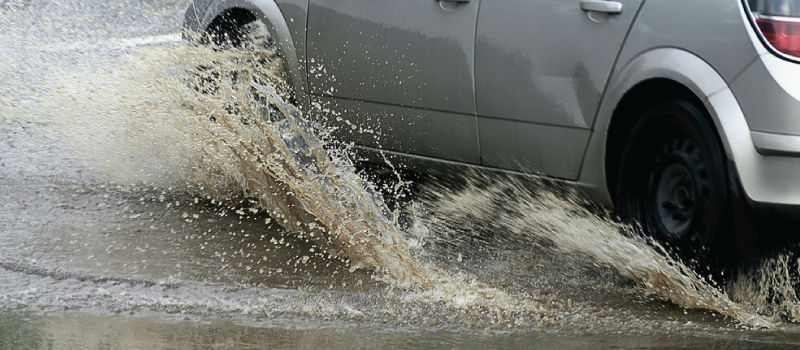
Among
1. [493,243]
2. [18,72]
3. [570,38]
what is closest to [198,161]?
[493,243]

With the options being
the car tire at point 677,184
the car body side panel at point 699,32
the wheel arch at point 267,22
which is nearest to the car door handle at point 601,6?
the car body side panel at point 699,32

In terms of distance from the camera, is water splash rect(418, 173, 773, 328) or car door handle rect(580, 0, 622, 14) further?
car door handle rect(580, 0, 622, 14)

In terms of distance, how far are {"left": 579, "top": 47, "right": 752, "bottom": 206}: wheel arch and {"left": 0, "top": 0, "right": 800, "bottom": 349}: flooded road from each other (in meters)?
0.26

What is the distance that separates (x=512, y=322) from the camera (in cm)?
362

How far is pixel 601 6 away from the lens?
12.7ft

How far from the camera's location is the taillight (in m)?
3.25

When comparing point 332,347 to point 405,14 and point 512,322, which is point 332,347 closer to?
point 512,322

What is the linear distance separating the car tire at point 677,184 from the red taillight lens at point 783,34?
38 cm

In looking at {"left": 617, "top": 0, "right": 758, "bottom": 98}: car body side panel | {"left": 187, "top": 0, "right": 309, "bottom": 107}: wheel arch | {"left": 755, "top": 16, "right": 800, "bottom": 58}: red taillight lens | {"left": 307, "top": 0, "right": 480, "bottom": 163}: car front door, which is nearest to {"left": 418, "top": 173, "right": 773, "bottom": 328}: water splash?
{"left": 307, "top": 0, "right": 480, "bottom": 163}: car front door

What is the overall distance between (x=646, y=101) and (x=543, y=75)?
422 mm

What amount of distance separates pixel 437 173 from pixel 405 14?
2.49 feet

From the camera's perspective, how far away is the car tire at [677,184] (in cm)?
352

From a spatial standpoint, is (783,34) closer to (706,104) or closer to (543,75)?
(706,104)

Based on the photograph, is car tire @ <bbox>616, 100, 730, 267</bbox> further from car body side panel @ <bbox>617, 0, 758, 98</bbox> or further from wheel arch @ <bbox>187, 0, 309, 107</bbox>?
wheel arch @ <bbox>187, 0, 309, 107</bbox>
